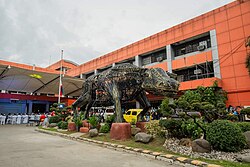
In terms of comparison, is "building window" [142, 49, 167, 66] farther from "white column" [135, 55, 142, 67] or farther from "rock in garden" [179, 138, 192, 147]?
"rock in garden" [179, 138, 192, 147]

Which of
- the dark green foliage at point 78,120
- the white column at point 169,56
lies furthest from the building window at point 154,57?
the dark green foliage at point 78,120

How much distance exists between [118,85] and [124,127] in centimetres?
177

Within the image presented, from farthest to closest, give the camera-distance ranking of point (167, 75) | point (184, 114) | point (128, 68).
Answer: point (128, 68), point (167, 75), point (184, 114)

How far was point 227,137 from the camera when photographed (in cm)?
466

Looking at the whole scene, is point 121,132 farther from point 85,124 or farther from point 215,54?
point 215,54

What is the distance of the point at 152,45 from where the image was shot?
24.0 metres

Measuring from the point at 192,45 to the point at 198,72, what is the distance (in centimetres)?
375

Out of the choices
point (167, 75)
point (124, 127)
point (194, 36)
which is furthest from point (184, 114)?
point (194, 36)

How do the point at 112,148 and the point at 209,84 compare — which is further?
the point at 209,84

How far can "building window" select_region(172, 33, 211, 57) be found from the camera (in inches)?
775

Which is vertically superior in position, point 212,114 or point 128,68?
point 128,68

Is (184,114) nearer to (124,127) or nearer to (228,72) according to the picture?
(124,127)

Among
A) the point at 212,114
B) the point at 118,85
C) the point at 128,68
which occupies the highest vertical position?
the point at 128,68

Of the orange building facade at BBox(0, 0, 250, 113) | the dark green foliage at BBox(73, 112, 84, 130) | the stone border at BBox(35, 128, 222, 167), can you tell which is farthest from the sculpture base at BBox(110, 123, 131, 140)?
the orange building facade at BBox(0, 0, 250, 113)
